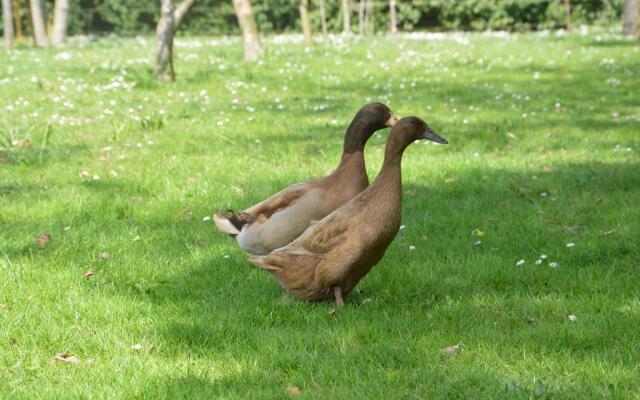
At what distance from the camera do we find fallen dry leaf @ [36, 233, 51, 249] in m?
6.34

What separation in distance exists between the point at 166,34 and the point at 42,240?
28.3 ft

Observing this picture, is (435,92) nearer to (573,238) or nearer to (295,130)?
(295,130)

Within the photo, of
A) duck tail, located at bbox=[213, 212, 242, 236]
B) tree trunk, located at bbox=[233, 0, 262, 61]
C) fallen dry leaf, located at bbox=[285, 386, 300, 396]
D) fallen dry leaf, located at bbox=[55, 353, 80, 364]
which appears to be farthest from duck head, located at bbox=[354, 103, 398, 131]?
tree trunk, located at bbox=[233, 0, 262, 61]

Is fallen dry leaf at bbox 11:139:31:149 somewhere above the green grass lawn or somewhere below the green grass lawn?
above

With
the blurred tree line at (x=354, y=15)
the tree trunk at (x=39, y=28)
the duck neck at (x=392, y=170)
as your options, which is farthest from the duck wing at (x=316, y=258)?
the blurred tree line at (x=354, y=15)

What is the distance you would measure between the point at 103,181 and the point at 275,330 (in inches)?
165

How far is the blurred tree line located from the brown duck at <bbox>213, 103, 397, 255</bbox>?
112 feet

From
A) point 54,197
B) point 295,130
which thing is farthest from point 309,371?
point 295,130

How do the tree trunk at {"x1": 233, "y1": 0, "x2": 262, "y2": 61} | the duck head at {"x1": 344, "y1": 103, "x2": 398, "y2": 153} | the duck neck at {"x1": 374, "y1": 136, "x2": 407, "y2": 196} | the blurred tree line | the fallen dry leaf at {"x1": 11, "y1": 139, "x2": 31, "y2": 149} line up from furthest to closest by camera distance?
the blurred tree line → the tree trunk at {"x1": 233, "y1": 0, "x2": 262, "y2": 61} → the fallen dry leaf at {"x1": 11, "y1": 139, "x2": 31, "y2": 149} → the duck head at {"x1": 344, "y1": 103, "x2": 398, "y2": 153} → the duck neck at {"x1": 374, "y1": 136, "x2": 407, "y2": 196}

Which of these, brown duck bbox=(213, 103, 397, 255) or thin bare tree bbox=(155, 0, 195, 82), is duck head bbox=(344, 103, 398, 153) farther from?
thin bare tree bbox=(155, 0, 195, 82)

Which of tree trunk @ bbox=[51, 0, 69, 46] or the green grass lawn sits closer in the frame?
the green grass lawn

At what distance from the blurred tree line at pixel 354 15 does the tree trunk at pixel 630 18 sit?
12704 mm

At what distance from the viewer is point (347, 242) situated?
4.90m

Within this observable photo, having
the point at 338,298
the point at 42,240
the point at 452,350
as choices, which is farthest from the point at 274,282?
the point at 42,240
